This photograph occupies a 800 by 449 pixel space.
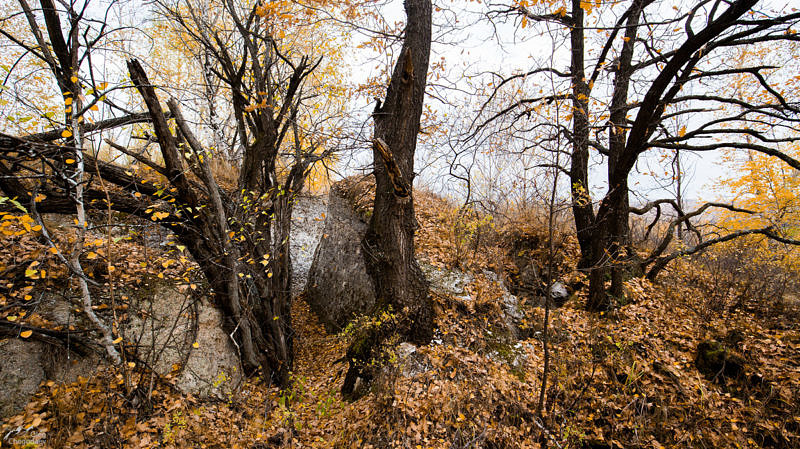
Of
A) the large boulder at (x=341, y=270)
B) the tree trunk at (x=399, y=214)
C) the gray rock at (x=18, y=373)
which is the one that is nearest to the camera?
the gray rock at (x=18, y=373)

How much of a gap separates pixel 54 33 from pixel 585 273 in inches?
306

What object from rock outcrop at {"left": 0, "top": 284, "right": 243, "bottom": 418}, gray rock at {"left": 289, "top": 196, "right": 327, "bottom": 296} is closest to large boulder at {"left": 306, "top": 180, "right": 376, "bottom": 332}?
gray rock at {"left": 289, "top": 196, "right": 327, "bottom": 296}

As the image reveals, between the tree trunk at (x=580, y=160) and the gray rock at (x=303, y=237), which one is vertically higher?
the tree trunk at (x=580, y=160)

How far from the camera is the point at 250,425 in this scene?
3.74 metres

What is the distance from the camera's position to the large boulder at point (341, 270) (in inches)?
248

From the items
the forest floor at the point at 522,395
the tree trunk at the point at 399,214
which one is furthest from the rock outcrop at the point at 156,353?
the tree trunk at the point at 399,214

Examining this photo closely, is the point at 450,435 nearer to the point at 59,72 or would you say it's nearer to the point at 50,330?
the point at 50,330

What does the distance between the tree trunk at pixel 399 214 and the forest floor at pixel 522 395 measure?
35 centimetres

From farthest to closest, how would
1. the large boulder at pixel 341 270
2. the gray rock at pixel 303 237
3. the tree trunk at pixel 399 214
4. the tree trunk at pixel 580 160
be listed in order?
the gray rock at pixel 303 237, the large boulder at pixel 341 270, the tree trunk at pixel 580 160, the tree trunk at pixel 399 214

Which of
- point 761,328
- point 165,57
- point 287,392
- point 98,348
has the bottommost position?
point 287,392

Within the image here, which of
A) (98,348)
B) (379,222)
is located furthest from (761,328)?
(98,348)

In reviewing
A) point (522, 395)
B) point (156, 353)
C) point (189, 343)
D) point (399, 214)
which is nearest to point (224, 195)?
point (189, 343)

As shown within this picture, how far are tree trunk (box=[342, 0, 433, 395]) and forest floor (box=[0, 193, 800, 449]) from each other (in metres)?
0.35

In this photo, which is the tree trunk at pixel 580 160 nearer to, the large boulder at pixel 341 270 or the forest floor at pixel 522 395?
the forest floor at pixel 522 395
